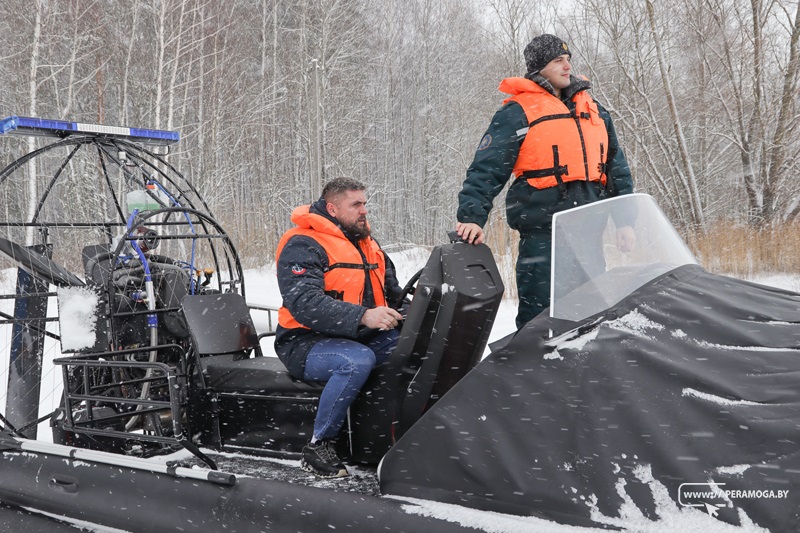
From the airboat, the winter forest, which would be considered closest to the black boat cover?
the airboat

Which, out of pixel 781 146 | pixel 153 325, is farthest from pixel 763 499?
pixel 781 146

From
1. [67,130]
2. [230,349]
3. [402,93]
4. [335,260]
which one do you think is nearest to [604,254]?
[335,260]

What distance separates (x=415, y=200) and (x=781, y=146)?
16511mm

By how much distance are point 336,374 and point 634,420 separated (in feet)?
3.71

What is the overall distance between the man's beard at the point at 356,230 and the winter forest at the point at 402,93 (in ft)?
16.9

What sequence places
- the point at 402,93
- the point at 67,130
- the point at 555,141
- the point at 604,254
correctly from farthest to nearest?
the point at 402,93, the point at 67,130, the point at 555,141, the point at 604,254

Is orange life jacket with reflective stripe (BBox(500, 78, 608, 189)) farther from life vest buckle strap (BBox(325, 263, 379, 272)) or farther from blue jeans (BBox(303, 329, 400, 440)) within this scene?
blue jeans (BBox(303, 329, 400, 440))

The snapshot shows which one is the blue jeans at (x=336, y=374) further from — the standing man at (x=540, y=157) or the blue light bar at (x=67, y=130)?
the blue light bar at (x=67, y=130)

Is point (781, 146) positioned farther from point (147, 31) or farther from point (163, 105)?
point (147, 31)

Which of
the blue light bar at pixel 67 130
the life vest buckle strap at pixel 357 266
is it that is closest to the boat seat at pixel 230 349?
the life vest buckle strap at pixel 357 266

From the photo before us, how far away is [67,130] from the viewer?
143 inches

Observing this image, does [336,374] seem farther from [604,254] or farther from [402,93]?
[402,93]

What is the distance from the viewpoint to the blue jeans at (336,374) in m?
2.45

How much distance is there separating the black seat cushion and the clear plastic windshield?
3.58 feet
